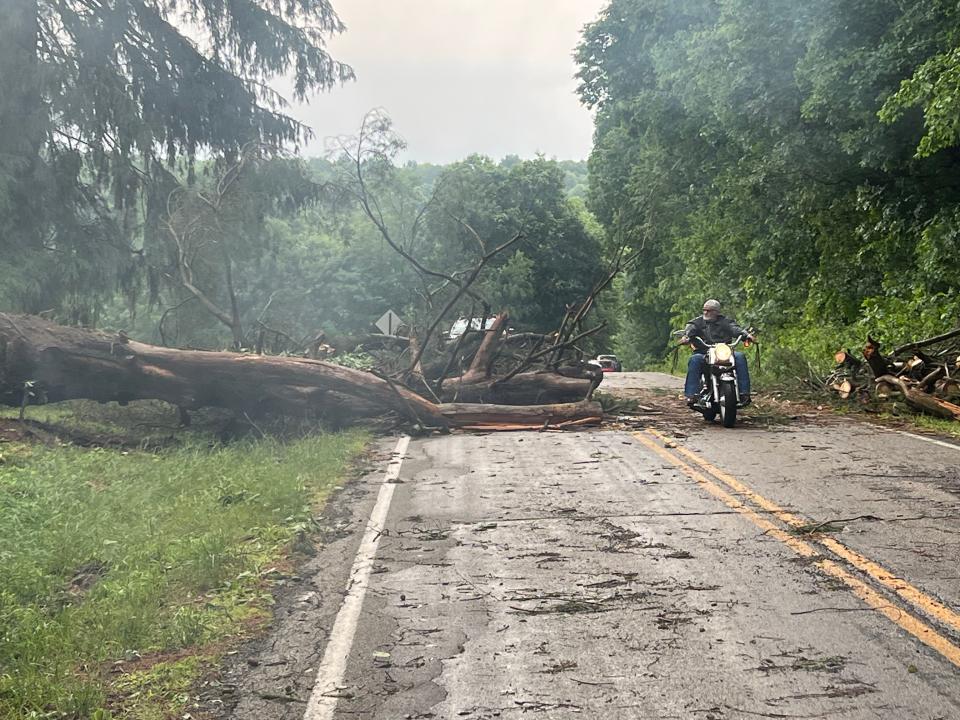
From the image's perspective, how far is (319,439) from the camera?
1449cm

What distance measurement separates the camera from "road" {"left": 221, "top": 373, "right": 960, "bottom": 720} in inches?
188

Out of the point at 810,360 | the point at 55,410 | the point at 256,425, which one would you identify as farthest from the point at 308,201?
the point at 810,360

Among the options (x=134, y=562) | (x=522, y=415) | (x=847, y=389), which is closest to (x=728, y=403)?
(x=522, y=415)

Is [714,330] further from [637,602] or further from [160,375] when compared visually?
[637,602]

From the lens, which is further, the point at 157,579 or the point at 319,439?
the point at 319,439

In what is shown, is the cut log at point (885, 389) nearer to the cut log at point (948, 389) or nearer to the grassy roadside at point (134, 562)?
the cut log at point (948, 389)

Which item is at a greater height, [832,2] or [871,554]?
[832,2]

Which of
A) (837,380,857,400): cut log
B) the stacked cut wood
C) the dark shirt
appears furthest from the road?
(837,380,857,400): cut log

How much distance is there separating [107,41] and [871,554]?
19.3 metres

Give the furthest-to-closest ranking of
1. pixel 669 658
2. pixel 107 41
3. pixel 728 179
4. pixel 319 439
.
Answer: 1. pixel 728 179
2. pixel 107 41
3. pixel 319 439
4. pixel 669 658

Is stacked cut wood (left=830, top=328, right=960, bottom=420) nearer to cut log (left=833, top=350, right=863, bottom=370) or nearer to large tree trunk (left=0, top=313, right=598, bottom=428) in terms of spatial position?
cut log (left=833, top=350, right=863, bottom=370)

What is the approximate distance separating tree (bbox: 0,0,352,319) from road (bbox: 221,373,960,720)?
502 inches

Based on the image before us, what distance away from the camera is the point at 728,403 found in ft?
49.0

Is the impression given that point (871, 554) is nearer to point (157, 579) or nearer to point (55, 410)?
point (157, 579)
